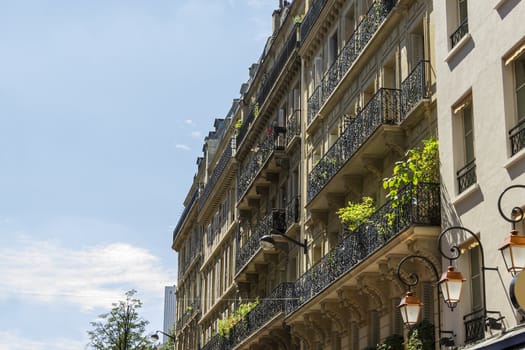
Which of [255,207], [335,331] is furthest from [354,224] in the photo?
[255,207]

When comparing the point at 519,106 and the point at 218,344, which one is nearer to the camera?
the point at 519,106

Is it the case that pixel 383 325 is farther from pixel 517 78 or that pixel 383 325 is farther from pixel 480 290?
pixel 517 78

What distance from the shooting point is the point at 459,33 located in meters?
21.9

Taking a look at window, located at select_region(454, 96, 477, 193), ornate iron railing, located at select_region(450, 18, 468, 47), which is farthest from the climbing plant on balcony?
ornate iron railing, located at select_region(450, 18, 468, 47)

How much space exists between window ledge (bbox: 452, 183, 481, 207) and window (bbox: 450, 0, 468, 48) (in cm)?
325

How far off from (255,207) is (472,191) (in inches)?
947

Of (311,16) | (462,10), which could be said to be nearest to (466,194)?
(462,10)

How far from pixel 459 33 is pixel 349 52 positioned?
27.2 feet

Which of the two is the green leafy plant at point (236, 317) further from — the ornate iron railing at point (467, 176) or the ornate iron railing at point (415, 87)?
the ornate iron railing at point (467, 176)

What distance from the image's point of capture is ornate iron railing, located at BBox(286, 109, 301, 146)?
36938mm

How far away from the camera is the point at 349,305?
27844mm

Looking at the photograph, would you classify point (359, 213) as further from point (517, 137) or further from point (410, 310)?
point (517, 137)

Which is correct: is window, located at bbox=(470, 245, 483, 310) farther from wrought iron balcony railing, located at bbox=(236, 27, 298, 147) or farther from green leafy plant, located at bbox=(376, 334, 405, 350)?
wrought iron balcony railing, located at bbox=(236, 27, 298, 147)

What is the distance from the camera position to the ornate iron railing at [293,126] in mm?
36938
